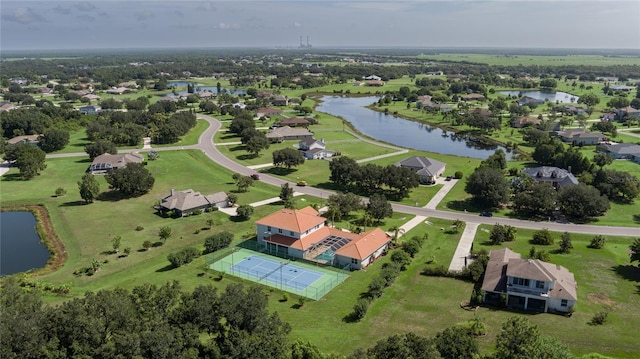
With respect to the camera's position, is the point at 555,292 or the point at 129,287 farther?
the point at 129,287

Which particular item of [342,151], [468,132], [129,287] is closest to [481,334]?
[129,287]

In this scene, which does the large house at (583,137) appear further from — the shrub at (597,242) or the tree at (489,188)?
the shrub at (597,242)

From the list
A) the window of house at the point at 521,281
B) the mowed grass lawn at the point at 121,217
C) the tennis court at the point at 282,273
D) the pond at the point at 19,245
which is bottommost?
the pond at the point at 19,245

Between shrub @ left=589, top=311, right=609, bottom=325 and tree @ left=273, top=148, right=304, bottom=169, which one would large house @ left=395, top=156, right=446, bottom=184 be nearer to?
tree @ left=273, top=148, right=304, bottom=169

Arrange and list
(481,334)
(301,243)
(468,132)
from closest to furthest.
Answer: (481,334)
(301,243)
(468,132)

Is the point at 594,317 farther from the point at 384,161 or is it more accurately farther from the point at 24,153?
the point at 24,153

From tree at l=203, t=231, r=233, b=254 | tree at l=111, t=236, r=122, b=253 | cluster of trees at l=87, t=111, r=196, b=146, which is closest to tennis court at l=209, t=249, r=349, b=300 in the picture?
tree at l=203, t=231, r=233, b=254

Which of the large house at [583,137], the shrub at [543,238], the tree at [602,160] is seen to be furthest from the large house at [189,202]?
the large house at [583,137]
